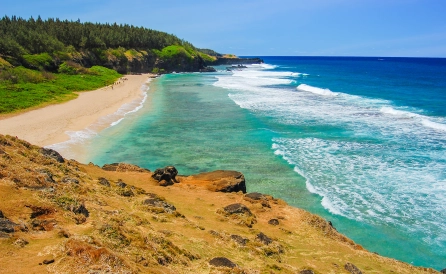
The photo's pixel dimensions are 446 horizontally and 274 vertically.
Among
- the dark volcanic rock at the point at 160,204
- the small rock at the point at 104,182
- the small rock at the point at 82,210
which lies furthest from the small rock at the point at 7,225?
the small rock at the point at 104,182

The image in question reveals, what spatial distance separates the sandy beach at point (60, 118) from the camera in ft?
86.8

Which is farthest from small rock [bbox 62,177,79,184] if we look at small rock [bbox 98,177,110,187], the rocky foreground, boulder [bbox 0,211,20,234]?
boulder [bbox 0,211,20,234]

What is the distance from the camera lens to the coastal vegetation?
44.2 m

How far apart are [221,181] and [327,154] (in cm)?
982

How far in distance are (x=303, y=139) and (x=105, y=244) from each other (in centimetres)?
2180

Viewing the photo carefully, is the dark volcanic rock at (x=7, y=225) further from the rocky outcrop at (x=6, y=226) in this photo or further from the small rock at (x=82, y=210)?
the small rock at (x=82, y=210)

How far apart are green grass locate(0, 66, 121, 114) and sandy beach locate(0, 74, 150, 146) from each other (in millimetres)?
1661

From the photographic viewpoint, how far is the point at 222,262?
8.69 metres

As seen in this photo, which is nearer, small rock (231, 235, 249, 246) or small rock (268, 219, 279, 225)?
small rock (231, 235, 249, 246)

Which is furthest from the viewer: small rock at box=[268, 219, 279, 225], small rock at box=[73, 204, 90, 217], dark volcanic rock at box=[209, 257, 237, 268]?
small rock at box=[268, 219, 279, 225]

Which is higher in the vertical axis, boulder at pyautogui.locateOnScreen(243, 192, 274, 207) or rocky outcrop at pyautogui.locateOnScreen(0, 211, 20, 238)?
rocky outcrop at pyautogui.locateOnScreen(0, 211, 20, 238)

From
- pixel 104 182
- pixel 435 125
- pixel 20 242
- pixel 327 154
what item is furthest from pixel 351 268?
pixel 435 125

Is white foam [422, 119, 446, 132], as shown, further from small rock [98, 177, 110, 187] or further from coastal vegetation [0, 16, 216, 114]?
coastal vegetation [0, 16, 216, 114]

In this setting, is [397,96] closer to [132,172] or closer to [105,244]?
[132,172]
